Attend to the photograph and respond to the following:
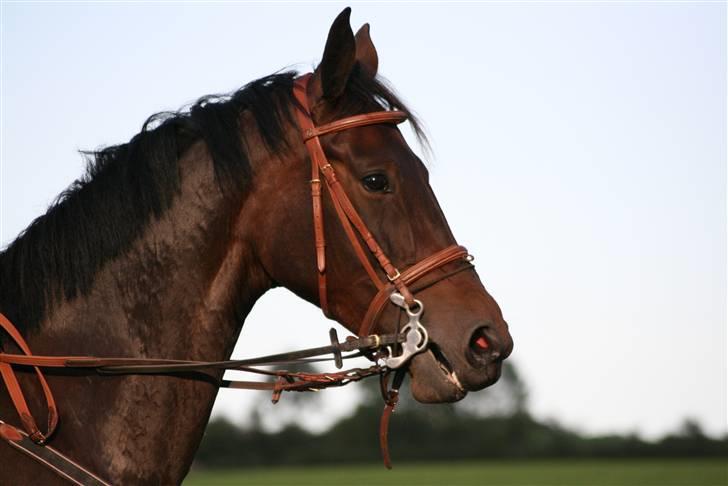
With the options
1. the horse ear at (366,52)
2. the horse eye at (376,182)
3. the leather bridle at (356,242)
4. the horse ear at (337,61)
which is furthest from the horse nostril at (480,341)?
the horse ear at (366,52)

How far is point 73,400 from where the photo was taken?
436cm

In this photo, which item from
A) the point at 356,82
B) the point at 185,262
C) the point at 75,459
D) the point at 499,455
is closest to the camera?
the point at 75,459

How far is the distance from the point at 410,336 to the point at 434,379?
0.80 ft

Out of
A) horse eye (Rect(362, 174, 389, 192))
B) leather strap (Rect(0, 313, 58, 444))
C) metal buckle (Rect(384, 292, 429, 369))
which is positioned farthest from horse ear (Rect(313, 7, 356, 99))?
leather strap (Rect(0, 313, 58, 444))

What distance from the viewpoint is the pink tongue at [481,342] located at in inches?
167

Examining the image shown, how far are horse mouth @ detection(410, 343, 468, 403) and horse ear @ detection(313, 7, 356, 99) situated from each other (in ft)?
4.99

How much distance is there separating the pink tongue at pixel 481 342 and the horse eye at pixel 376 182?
0.93 metres

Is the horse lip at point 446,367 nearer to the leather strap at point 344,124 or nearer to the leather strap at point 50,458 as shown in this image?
the leather strap at point 344,124

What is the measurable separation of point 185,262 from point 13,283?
3.00 ft

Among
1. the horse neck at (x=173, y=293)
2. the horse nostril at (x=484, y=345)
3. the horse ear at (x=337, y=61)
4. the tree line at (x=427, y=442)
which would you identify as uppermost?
the horse ear at (x=337, y=61)

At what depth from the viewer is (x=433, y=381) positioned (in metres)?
4.25

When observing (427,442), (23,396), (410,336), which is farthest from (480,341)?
(427,442)

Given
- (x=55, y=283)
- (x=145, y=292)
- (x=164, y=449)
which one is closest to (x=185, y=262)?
(x=145, y=292)

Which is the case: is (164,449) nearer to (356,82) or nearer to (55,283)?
(55,283)
